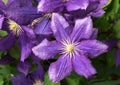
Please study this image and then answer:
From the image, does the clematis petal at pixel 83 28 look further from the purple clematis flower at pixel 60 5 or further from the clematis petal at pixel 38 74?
the clematis petal at pixel 38 74

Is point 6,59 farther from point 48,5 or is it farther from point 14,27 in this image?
point 48,5

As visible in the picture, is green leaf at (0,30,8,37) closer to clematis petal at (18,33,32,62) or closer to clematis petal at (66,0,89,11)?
clematis petal at (18,33,32,62)

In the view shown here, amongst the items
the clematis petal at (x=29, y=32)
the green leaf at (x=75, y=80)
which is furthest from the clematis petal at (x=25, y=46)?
the green leaf at (x=75, y=80)

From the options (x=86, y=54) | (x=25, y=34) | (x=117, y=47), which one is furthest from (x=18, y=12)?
(x=117, y=47)

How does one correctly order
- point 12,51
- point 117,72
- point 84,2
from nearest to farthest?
point 84,2 < point 12,51 < point 117,72

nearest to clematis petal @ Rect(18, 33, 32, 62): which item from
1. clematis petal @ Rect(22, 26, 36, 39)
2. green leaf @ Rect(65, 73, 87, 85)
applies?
clematis petal @ Rect(22, 26, 36, 39)

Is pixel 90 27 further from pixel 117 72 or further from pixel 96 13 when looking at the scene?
pixel 117 72

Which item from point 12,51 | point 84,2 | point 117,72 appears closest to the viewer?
point 84,2
